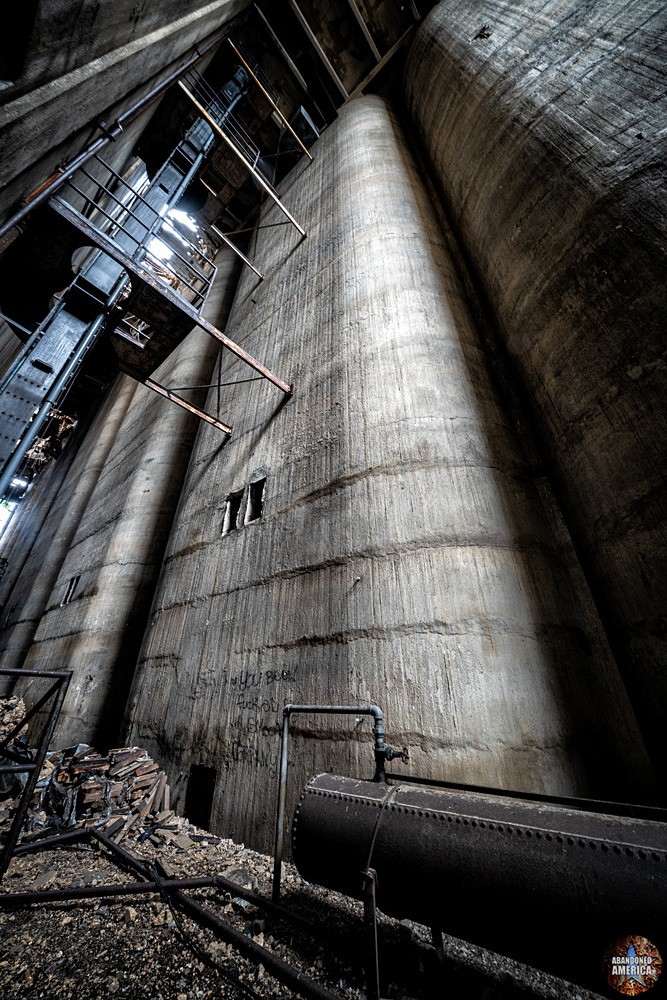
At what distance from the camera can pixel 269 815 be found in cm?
354

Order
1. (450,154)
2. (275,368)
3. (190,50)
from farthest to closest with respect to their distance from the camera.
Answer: (190,50), (275,368), (450,154)

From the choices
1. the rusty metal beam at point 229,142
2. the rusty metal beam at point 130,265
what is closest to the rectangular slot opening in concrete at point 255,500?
the rusty metal beam at point 130,265

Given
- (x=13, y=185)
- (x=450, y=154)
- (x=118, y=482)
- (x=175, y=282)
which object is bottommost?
(x=13, y=185)

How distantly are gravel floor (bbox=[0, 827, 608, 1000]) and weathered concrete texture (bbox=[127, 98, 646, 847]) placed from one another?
0.89 meters

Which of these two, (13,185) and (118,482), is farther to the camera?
(118,482)

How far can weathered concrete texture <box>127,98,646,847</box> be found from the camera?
9.91ft

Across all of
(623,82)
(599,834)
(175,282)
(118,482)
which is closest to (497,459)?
(599,834)

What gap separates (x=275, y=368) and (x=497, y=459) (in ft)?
→ 15.3

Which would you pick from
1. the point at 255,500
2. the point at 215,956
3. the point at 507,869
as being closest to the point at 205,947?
the point at 215,956

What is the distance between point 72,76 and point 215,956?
297 inches

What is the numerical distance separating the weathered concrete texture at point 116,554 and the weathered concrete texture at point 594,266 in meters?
8.16

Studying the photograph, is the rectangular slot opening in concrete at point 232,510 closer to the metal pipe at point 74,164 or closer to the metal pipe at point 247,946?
the metal pipe at point 247,946

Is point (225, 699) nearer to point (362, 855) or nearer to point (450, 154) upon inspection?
point (362, 855)

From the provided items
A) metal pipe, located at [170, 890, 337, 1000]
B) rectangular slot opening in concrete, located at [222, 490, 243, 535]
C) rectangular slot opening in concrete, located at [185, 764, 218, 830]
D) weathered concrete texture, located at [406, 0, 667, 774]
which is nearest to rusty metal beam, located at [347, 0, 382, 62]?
weathered concrete texture, located at [406, 0, 667, 774]
